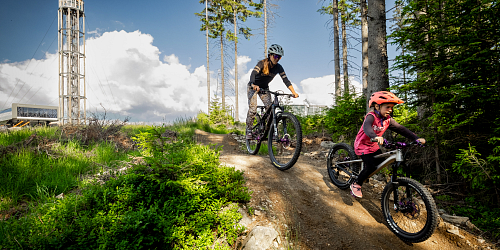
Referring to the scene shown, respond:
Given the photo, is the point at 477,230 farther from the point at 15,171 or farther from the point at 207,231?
the point at 15,171

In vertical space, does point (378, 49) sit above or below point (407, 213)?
above

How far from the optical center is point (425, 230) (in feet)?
9.39

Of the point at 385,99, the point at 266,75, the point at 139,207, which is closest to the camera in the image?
the point at 139,207

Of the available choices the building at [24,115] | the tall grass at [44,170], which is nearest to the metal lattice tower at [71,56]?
the building at [24,115]

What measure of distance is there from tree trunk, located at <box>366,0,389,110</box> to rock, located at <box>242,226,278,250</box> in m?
5.08

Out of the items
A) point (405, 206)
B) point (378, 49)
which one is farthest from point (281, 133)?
point (378, 49)

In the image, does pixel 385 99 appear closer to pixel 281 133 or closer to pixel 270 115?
pixel 281 133

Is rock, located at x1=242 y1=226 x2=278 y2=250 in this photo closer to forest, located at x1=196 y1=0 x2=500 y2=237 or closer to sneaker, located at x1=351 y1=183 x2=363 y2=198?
sneaker, located at x1=351 y1=183 x2=363 y2=198

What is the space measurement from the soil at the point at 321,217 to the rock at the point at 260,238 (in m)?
0.13

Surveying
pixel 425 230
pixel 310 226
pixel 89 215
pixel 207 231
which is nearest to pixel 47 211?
pixel 89 215

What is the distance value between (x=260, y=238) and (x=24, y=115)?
2760 centimetres

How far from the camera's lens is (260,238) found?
2.59 meters

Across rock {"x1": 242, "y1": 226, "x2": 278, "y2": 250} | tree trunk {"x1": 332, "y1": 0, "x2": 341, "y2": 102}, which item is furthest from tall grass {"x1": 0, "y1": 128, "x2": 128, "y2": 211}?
tree trunk {"x1": 332, "y1": 0, "x2": 341, "y2": 102}

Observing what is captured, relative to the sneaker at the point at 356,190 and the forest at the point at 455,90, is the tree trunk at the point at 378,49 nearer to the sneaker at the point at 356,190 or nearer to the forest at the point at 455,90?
the forest at the point at 455,90
